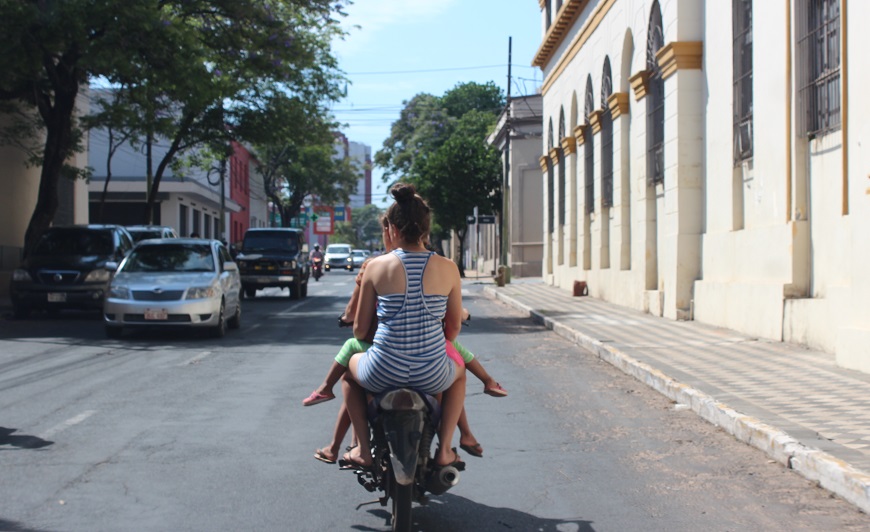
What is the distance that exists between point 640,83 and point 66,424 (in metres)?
15.8

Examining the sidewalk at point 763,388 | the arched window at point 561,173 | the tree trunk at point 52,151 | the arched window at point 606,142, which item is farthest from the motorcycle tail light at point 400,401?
Result: the arched window at point 561,173

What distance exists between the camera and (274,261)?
1110 inches

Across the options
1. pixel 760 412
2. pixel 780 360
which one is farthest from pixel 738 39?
pixel 760 412

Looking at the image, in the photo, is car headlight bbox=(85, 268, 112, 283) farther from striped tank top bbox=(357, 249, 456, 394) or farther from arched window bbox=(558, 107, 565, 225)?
arched window bbox=(558, 107, 565, 225)

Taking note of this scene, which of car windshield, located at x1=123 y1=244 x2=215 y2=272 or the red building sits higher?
the red building

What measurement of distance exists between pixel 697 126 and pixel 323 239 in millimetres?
125562

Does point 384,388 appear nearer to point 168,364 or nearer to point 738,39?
point 168,364

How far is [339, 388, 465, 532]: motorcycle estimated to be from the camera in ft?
15.6

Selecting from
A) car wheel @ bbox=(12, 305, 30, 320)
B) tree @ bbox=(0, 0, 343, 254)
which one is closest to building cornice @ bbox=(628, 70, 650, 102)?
tree @ bbox=(0, 0, 343, 254)

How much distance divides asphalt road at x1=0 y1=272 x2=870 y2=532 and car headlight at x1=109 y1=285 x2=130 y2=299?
9.55 ft

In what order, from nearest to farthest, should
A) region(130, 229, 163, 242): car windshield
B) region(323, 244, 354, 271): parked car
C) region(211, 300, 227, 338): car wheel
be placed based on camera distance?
region(211, 300, 227, 338): car wheel
region(130, 229, 163, 242): car windshield
region(323, 244, 354, 271): parked car

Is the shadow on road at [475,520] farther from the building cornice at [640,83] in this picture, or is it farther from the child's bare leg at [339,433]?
the building cornice at [640,83]

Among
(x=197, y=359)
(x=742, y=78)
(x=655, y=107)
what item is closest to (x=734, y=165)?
(x=742, y=78)

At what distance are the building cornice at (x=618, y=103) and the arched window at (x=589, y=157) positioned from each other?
14.6ft
